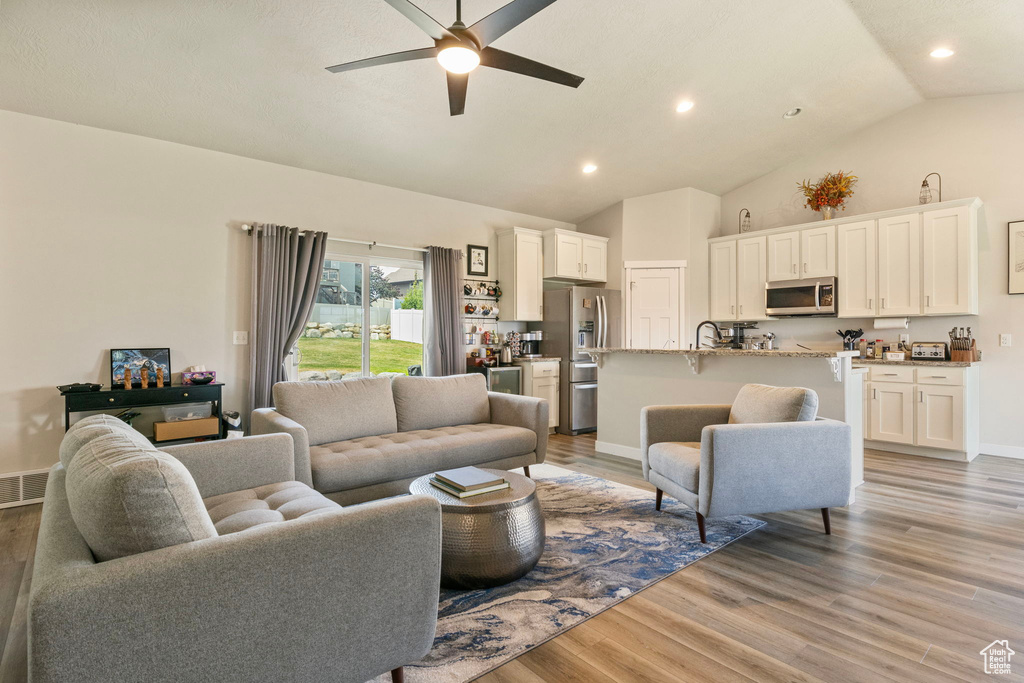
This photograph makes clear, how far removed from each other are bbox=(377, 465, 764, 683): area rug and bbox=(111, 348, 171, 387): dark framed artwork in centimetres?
308

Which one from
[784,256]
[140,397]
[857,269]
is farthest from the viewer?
[784,256]

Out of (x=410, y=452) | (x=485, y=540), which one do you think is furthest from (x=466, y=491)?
(x=410, y=452)

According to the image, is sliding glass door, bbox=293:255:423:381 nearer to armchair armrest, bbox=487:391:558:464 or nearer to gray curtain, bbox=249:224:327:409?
gray curtain, bbox=249:224:327:409

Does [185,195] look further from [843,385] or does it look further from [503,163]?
[843,385]

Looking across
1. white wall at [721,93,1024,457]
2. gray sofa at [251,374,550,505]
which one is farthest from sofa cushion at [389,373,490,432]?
white wall at [721,93,1024,457]

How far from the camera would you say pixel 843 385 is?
328cm

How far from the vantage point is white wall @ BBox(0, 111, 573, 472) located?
137 inches

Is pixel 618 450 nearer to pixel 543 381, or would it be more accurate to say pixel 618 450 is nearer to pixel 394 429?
A: pixel 543 381

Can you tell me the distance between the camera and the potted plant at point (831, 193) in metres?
5.52

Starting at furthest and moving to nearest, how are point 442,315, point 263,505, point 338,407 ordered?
point 442,315, point 338,407, point 263,505

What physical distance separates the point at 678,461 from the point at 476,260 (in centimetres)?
375

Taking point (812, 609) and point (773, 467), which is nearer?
point (812, 609)

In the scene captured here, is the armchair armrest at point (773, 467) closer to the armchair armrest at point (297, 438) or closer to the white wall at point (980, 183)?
the armchair armrest at point (297, 438)

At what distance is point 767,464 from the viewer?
105 inches
